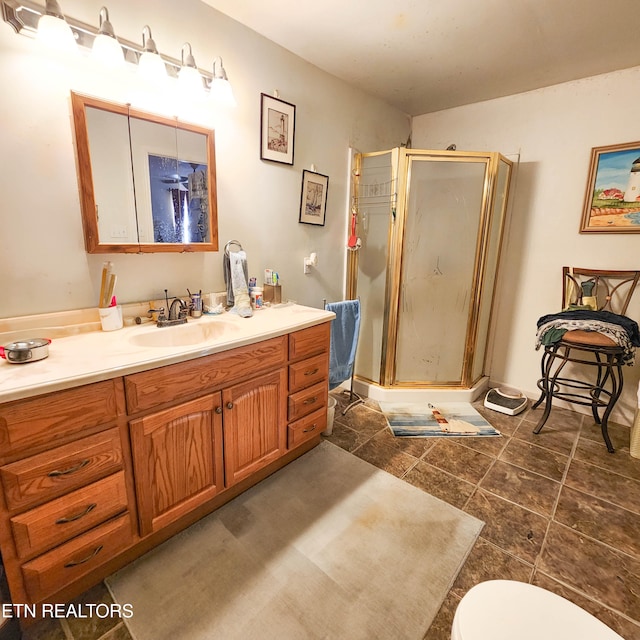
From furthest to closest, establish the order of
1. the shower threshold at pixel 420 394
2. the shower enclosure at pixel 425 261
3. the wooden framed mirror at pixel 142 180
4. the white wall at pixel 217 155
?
1. the shower threshold at pixel 420 394
2. the shower enclosure at pixel 425 261
3. the wooden framed mirror at pixel 142 180
4. the white wall at pixel 217 155

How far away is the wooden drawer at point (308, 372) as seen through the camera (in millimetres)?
1808

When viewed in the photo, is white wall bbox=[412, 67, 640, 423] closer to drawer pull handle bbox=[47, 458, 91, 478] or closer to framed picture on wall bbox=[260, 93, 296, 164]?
framed picture on wall bbox=[260, 93, 296, 164]

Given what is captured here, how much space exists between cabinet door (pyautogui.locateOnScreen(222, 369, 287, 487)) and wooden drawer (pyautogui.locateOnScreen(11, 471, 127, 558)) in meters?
0.45

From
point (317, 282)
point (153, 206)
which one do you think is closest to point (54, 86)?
point (153, 206)

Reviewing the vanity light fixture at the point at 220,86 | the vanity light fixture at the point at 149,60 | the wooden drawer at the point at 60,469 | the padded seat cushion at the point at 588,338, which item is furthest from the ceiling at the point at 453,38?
the wooden drawer at the point at 60,469

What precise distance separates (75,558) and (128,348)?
0.71 m

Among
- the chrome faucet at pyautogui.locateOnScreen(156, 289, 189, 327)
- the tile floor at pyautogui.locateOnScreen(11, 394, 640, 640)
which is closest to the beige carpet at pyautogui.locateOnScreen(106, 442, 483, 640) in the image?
the tile floor at pyautogui.locateOnScreen(11, 394, 640, 640)

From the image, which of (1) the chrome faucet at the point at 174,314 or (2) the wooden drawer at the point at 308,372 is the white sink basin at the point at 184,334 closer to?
(1) the chrome faucet at the point at 174,314

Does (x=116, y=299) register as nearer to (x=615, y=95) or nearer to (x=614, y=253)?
(x=614, y=253)

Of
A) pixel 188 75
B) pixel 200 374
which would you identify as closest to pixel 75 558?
pixel 200 374

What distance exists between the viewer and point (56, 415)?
Result: 1041 mm

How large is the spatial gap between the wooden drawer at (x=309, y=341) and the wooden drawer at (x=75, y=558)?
0.95 metres

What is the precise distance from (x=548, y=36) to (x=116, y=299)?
2.65 m

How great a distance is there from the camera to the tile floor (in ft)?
4.15
